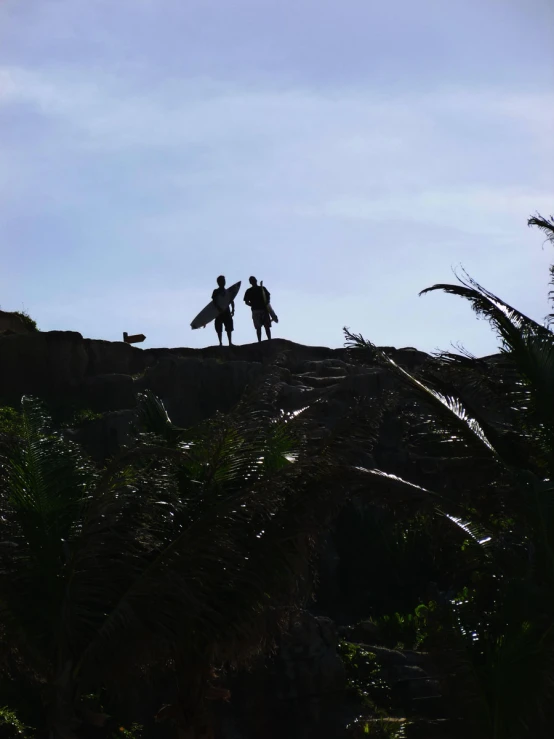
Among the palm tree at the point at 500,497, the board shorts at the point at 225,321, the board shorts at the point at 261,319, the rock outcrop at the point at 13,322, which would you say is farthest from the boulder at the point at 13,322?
the palm tree at the point at 500,497

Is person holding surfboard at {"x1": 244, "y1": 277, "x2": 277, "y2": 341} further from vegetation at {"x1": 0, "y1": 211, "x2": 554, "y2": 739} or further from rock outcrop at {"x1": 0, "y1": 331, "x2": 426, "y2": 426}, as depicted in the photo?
vegetation at {"x1": 0, "y1": 211, "x2": 554, "y2": 739}

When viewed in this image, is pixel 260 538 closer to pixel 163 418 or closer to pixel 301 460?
pixel 301 460

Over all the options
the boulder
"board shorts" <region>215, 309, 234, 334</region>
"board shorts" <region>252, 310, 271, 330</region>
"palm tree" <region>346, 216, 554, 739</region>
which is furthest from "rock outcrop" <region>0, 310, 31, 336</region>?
"palm tree" <region>346, 216, 554, 739</region>

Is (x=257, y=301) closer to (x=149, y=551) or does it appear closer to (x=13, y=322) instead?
(x=13, y=322)

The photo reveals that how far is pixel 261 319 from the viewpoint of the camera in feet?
83.7

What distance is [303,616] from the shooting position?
52.4ft

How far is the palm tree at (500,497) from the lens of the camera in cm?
795

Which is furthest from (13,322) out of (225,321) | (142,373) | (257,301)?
(257,301)

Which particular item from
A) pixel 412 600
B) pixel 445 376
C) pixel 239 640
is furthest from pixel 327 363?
pixel 239 640

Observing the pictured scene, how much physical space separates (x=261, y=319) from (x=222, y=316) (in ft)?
3.05

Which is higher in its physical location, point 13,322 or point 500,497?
point 13,322

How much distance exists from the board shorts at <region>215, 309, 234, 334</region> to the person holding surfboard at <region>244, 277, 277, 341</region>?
555mm

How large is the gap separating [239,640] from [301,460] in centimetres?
171

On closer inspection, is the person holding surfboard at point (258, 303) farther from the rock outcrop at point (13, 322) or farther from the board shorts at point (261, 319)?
the rock outcrop at point (13, 322)
